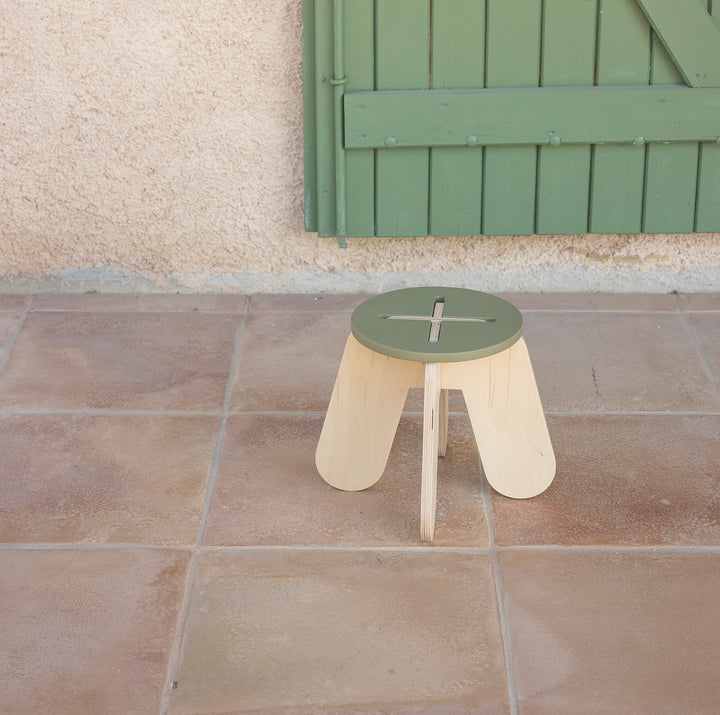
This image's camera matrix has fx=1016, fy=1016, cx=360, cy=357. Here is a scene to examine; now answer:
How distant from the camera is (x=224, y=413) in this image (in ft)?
10.5

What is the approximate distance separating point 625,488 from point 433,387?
71 cm

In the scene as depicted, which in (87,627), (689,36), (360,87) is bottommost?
(87,627)

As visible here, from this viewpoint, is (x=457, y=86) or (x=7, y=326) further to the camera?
(x=7, y=326)

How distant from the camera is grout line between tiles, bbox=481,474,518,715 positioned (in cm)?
208

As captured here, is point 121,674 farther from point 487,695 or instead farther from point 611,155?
point 611,155

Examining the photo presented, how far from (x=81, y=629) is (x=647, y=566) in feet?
4.36

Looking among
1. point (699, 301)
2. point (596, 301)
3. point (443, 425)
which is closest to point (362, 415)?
point (443, 425)

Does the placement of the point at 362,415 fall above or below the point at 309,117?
below

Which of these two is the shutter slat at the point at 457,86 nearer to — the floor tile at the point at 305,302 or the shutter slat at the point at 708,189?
the floor tile at the point at 305,302

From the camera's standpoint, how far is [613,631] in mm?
2236

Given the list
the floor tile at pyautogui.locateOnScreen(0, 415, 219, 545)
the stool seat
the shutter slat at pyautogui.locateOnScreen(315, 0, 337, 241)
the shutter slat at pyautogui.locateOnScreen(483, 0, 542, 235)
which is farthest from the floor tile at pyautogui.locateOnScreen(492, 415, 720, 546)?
the shutter slat at pyautogui.locateOnScreen(315, 0, 337, 241)

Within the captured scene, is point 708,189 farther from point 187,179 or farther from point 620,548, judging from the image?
point 187,179

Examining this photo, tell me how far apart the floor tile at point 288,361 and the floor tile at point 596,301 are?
0.72 m

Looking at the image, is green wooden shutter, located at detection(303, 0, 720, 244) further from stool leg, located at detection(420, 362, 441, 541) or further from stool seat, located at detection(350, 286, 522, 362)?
stool leg, located at detection(420, 362, 441, 541)
